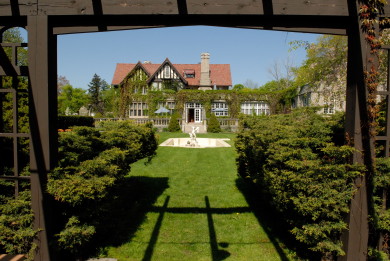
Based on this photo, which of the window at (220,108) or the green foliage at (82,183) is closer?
the green foliage at (82,183)

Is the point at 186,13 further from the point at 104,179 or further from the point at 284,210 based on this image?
the point at 284,210

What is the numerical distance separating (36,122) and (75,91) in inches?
2330

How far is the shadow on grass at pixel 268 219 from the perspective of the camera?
4.69 metres

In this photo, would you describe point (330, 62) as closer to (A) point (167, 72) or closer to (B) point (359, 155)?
(B) point (359, 155)

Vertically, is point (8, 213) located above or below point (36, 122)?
below

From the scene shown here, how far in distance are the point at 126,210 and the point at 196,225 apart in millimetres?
1706

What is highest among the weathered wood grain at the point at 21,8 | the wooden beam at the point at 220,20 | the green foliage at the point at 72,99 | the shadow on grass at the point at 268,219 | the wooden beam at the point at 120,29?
the green foliage at the point at 72,99

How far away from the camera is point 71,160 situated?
13.2 feet

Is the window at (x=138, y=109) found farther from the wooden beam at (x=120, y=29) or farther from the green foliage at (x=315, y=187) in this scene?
the green foliage at (x=315, y=187)

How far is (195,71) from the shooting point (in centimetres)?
4416

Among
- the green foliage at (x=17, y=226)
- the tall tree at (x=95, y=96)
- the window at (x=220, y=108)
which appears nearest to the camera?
the green foliage at (x=17, y=226)

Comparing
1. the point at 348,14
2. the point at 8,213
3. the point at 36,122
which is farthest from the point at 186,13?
the point at 8,213

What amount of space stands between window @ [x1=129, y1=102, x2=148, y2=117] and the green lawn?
→ 28383 mm

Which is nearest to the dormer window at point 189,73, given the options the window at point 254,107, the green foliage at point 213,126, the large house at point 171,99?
the large house at point 171,99
